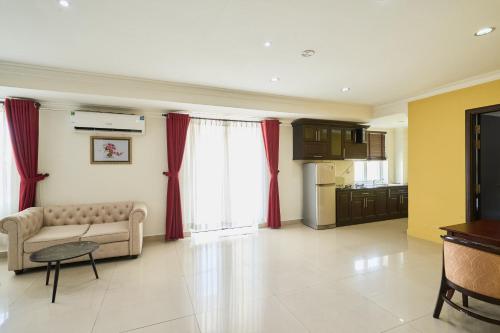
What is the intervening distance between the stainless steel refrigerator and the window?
1.70 m

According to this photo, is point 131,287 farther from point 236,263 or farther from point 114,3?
point 114,3

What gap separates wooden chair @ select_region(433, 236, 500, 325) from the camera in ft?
5.66

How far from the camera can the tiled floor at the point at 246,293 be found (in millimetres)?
2076

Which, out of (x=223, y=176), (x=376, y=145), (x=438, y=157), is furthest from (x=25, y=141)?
(x=376, y=145)

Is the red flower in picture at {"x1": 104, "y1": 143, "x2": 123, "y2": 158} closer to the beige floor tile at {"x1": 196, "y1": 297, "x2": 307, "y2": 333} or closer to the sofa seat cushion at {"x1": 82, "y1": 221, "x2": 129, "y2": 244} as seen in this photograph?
the sofa seat cushion at {"x1": 82, "y1": 221, "x2": 129, "y2": 244}

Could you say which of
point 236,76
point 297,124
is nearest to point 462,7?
point 236,76

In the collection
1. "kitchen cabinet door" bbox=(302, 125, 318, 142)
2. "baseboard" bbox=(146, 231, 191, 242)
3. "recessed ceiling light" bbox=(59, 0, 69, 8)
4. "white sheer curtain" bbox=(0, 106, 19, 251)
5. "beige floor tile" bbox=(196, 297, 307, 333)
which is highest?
"recessed ceiling light" bbox=(59, 0, 69, 8)

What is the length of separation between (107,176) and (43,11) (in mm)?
2720

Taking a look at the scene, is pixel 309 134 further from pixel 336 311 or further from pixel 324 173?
pixel 336 311

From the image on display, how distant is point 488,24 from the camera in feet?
7.27

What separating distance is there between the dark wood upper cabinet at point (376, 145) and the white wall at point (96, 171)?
5.44m

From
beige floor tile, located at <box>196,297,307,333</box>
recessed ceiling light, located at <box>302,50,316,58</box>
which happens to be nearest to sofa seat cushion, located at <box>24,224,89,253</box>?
beige floor tile, located at <box>196,297,307,333</box>

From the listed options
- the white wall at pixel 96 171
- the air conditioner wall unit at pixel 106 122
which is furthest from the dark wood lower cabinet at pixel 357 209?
the air conditioner wall unit at pixel 106 122

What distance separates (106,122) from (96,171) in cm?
87
